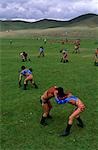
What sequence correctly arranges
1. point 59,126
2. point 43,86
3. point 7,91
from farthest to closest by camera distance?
point 43,86 → point 7,91 → point 59,126

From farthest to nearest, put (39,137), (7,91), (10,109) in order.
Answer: (7,91)
(10,109)
(39,137)

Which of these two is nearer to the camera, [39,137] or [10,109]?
[39,137]

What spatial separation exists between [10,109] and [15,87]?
6179 mm

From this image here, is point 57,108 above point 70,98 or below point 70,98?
below

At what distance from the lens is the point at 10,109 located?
18734 millimetres

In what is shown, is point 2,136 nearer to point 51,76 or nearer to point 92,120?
point 92,120

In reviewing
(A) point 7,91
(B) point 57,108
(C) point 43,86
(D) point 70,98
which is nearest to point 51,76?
(C) point 43,86

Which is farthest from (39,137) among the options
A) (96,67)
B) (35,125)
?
(96,67)

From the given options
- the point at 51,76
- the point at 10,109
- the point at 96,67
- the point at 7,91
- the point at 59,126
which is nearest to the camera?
the point at 59,126

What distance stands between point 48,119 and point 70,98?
2.51 meters

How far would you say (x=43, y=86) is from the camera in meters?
25.3

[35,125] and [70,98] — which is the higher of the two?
[70,98]

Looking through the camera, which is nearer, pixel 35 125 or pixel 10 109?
pixel 35 125

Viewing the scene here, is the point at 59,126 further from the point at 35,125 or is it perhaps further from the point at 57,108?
the point at 57,108
